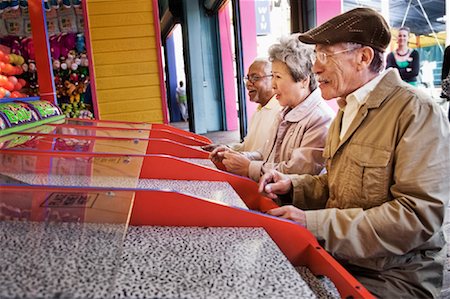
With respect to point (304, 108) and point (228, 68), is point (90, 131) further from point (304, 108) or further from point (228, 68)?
point (228, 68)

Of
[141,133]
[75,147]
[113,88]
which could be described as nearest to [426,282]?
[75,147]

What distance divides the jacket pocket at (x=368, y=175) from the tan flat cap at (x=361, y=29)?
0.40 metres

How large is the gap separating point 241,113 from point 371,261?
21.8 feet

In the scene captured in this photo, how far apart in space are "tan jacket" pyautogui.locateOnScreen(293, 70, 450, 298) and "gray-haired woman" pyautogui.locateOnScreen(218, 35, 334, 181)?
569mm

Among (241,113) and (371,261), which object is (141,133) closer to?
(371,261)

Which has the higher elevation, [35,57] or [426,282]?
[35,57]

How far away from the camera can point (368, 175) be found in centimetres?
142

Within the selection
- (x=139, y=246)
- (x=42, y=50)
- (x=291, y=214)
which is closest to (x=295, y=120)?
(x=291, y=214)

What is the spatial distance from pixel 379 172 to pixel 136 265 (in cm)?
90

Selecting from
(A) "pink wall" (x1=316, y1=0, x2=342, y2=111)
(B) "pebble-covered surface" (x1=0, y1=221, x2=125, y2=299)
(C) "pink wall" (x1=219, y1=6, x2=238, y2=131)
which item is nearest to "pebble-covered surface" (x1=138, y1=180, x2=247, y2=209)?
(B) "pebble-covered surface" (x1=0, y1=221, x2=125, y2=299)

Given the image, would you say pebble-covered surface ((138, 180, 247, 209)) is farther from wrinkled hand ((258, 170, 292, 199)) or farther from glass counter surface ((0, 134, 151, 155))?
glass counter surface ((0, 134, 151, 155))

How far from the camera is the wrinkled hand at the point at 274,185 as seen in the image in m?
1.75

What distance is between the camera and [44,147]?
188 centimetres

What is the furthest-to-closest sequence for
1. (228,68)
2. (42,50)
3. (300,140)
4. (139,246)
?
(228,68)
(42,50)
(300,140)
(139,246)
